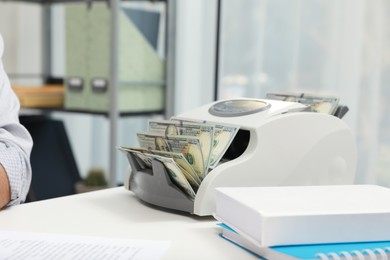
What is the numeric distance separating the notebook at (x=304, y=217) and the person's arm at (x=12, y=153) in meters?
0.41

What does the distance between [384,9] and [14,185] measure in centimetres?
123

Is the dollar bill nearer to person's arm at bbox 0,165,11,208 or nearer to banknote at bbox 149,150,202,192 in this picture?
banknote at bbox 149,150,202,192

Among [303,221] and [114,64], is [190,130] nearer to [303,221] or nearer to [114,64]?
[303,221]

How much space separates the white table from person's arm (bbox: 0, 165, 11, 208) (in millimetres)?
17

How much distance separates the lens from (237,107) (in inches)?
41.4

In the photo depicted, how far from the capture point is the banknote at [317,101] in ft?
3.51

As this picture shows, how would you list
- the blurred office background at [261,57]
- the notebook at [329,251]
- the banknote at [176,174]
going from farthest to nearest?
the blurred office background at [261,57] < the banknote at [176,174] < the notebook at [329,251]

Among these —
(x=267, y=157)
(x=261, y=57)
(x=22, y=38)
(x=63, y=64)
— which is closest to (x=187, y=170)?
(x=267, y=157)

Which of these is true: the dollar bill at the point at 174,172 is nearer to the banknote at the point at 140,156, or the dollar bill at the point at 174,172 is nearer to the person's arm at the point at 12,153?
the banknote at the point at 140,156

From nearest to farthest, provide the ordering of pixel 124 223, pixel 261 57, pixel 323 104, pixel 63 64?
1. pixel 124 223
2. pixel 323 104
3. pixel 261 57
4. pixel 63 64

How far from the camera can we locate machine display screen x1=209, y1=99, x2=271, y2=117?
1010mm

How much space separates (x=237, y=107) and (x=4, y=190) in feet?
1.46

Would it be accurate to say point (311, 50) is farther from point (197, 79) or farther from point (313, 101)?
point (313, 101)

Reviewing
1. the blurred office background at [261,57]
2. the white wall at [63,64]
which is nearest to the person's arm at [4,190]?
the blurred office background at [261,57]
